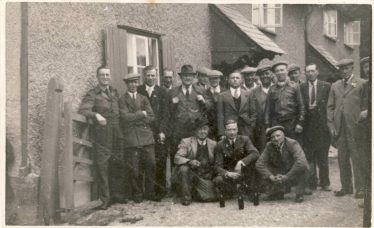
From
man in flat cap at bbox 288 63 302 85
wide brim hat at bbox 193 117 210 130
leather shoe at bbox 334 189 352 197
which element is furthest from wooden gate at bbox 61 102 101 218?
leather shoe at bbox 334 189 352 197

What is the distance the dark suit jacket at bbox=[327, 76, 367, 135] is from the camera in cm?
456

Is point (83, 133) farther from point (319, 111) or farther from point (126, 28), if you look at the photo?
point (319, 111)

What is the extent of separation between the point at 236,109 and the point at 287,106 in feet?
1.83

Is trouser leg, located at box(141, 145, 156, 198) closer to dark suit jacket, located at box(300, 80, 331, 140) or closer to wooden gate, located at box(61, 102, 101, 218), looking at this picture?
wooden gate, located at box(61, 102, 101, 218)

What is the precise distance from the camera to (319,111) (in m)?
5.03

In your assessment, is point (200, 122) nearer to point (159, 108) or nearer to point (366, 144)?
point (159, 108)

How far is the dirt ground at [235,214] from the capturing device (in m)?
4.05

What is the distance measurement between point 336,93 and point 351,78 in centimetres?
22

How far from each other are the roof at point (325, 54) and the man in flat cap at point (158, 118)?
3747 millimetres

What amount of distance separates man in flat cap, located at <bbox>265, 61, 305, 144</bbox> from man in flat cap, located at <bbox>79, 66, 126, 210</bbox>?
170cm

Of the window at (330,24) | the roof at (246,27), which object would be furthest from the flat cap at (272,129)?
the window at (330,24)

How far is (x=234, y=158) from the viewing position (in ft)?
15.5

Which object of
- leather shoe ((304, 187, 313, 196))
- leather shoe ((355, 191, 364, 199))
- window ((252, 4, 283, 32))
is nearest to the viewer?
leather shoe ((355, 191, 364, 199))
